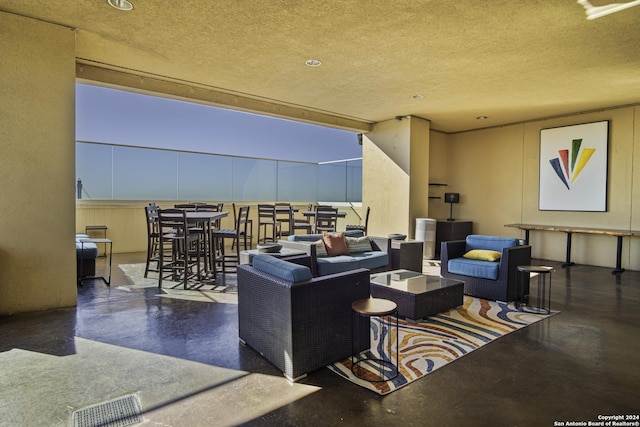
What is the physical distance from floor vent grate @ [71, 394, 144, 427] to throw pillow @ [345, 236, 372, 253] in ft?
11.1

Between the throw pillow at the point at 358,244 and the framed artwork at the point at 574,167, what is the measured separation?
A: 183 inches

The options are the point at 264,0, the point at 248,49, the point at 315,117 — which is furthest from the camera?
the point at 315,117

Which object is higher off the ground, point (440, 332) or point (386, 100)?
point (386, 100)

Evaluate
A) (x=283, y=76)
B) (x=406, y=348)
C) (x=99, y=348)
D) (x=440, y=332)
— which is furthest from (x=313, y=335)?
(x=283, y=76)

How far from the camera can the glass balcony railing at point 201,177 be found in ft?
23.8

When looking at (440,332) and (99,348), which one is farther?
(440,332)

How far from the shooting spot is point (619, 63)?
4.52 metres

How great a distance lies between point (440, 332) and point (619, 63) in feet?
14.0

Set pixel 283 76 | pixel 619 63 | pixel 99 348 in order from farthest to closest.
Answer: pixel 283 76, pixel 619 63, pixel 99 348

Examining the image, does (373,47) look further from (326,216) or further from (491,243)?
(326,216)

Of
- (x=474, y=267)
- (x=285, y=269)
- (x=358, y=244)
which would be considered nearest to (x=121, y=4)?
(x=285, y=269)

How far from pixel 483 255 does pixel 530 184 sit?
14.0ft

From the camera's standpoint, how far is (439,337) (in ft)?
10.2

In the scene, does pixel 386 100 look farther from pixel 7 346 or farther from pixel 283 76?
pixel 7 346
